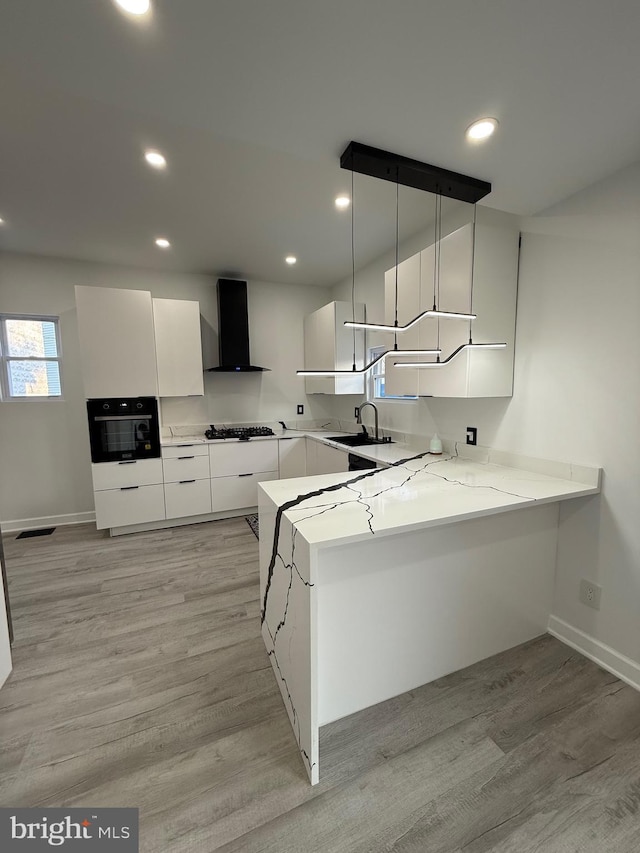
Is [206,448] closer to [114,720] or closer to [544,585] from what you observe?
[114,720]

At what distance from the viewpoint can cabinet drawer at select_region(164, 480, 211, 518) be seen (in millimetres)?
3604

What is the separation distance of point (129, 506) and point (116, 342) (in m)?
1.63

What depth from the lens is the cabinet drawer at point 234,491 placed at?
3.79 m

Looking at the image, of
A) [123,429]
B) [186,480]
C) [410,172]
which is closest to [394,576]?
[410,172]

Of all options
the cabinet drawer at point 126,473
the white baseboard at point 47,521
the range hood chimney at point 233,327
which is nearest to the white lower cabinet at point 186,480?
the cabinet drawer at point 126,473

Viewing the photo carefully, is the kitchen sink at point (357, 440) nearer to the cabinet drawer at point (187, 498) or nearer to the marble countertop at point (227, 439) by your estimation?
the marble countertop at point (227, 439)

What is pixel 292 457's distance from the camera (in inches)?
164

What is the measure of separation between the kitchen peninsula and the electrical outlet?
0.16 m

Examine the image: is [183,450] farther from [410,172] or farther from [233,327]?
[410,172]

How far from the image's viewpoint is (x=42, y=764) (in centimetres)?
134

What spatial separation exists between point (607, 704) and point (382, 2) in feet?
9.22

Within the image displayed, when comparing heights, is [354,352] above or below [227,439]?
above

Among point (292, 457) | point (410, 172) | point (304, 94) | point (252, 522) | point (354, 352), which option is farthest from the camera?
point (292, 457)

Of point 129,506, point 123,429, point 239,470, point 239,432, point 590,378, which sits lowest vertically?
point 129,506
